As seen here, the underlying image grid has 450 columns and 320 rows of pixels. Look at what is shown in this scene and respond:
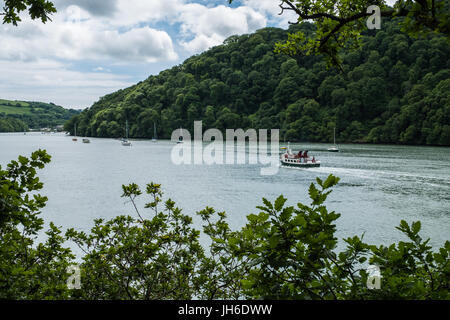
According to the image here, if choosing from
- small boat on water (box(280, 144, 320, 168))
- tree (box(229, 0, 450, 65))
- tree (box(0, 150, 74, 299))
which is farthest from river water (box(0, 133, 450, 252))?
tree (box(0, 150, 74, 299))

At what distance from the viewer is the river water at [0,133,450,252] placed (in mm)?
23156

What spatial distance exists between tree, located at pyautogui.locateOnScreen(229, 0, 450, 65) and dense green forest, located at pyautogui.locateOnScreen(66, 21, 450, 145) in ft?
203

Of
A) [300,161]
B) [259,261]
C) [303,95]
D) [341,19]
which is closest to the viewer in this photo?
[259,261]

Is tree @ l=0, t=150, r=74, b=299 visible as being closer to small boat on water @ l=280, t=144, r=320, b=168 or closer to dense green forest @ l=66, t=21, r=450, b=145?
small boat on water @ l=280, t=144, r=320, b=168

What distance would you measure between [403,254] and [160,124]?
134 metres

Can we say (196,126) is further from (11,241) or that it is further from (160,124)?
(11,241)

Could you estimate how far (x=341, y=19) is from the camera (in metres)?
3.47

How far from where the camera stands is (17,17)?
3504 millimetres

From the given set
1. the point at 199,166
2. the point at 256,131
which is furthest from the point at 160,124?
the point at 199,166

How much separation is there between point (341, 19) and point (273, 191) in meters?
30.9

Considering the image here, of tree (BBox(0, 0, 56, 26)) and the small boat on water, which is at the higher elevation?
tree (BBox(0, 0, 56, 26))

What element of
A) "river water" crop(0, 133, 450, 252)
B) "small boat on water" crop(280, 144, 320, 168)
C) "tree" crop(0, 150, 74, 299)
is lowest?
"river water" crop(0, 133, 450, 252)

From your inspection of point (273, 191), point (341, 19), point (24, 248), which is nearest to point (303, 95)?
point (273, 191)

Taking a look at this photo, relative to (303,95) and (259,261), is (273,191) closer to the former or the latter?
(259,261)
